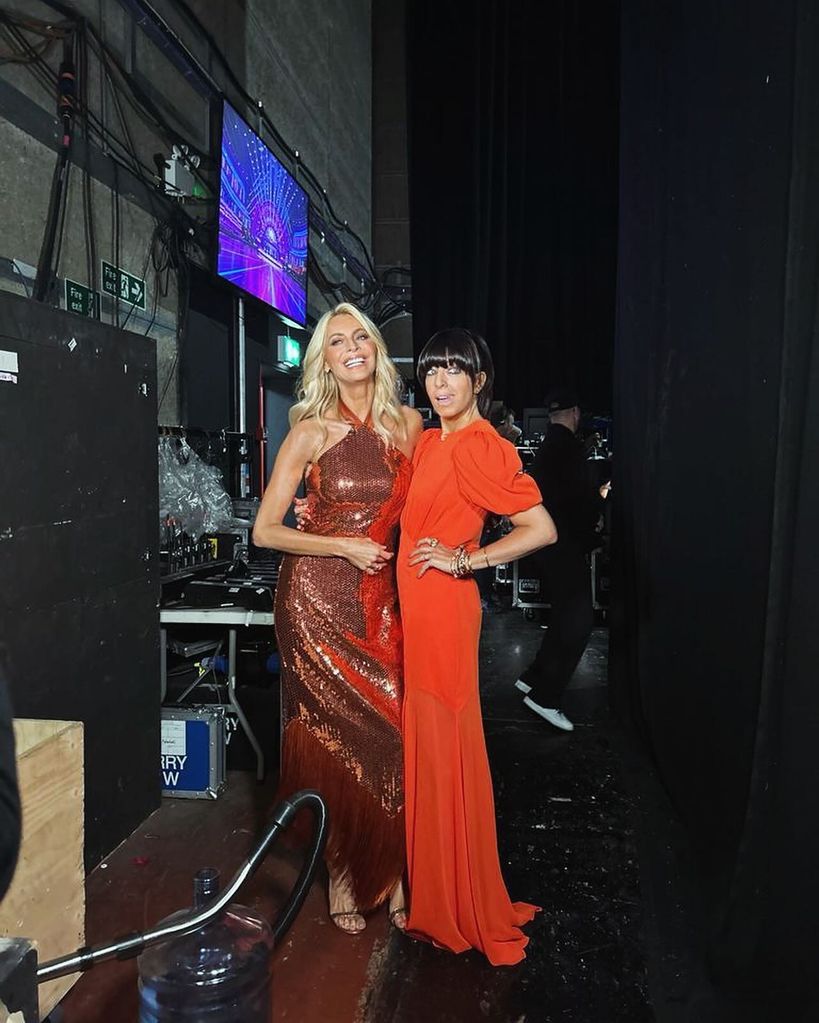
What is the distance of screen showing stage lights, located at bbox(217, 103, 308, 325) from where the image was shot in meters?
4.24

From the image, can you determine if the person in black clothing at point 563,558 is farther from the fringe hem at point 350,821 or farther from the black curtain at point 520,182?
the black curtain at point 520,182

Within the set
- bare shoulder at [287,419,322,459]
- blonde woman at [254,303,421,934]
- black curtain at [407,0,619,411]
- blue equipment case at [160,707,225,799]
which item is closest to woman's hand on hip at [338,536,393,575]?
blonde woman at [254,303,421,934]

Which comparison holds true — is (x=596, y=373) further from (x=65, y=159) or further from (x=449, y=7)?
(x=65, y=159)

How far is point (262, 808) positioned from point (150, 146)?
3209 millimetres

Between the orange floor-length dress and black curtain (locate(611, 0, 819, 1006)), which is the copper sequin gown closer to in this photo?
the orange floor-length dress

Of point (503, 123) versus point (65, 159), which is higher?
point (503, 123)

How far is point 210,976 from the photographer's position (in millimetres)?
1258

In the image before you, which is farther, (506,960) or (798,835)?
(506,960)

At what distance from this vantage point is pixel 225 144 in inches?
163

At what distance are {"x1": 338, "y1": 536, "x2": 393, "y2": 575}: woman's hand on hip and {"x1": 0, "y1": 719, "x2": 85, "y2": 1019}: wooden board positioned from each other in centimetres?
70

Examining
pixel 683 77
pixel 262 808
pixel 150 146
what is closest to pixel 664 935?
pixel 262 808

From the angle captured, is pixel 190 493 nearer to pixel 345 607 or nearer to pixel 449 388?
pixel 345 607

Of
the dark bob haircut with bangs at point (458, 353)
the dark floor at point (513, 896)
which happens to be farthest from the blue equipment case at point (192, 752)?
the dark bob haircut with bangs at point (458, 353)

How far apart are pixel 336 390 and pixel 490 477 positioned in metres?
0.51
